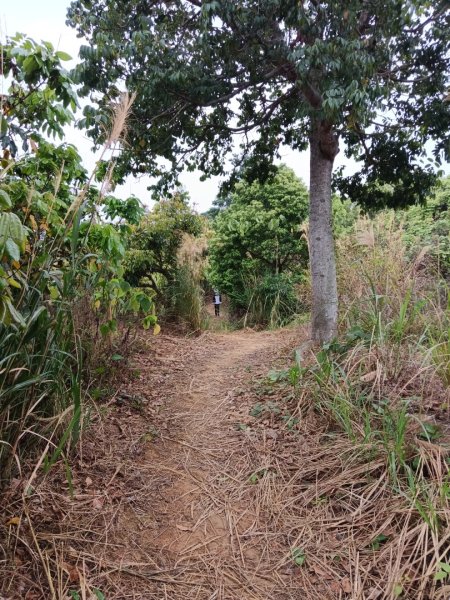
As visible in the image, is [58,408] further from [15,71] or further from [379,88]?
[379,88]

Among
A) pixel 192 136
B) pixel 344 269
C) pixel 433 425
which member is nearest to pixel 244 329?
pixel 344 269

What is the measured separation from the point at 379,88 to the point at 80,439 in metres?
3.00

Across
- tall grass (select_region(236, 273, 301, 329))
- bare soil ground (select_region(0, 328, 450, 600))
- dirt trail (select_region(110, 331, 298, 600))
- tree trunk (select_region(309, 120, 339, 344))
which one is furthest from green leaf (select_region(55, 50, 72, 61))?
tall grass (select_region(236, 273, 301, 329))

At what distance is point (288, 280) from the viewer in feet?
23.3

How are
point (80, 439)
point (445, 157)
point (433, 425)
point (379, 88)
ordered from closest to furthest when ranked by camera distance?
point (433, 425)
point (80, 439)
point (379, 88)
point (445, 157)

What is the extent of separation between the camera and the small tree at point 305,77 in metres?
2.82

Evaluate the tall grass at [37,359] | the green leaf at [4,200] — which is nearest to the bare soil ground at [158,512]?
the tall grass at [37,359]

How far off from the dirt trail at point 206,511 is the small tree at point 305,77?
52.7 inches

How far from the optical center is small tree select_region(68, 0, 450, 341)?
2822mm

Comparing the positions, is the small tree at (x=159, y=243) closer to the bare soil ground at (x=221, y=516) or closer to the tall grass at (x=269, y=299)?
the tall grass at (x=269, y=299)

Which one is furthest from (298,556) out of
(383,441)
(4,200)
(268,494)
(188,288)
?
(188,288)

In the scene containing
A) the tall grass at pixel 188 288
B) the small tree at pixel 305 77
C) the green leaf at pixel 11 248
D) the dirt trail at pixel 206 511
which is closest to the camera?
the green leaf at pixel 11 248

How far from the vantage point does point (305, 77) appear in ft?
9.04

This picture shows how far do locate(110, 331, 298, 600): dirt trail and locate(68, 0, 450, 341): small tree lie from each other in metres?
1.34
